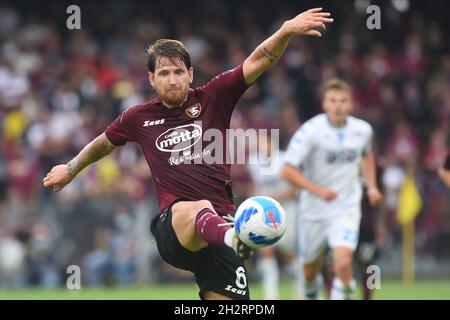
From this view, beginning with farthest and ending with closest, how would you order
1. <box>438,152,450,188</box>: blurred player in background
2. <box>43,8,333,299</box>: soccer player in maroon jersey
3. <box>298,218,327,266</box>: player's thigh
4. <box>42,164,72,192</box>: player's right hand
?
1. <box>298,218,327,266</box>: player's thigh
2. <box>438,152,450,188</box>: blurred player in background
3. <box>42,164,72,192</box>: player's right hand
4. <box>43,8,333,299</box>: soccer player in maroon jersey

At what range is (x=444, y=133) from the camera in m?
18.3

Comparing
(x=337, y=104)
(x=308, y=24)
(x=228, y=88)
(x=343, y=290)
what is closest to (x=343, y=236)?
(x=343, y=290)

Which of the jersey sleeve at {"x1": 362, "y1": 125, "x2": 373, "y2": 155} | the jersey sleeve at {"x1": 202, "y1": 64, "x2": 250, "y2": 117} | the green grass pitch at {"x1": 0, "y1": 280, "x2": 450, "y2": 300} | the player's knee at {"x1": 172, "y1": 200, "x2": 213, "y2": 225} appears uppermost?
the jersey sleeve at {"x1": 202, "y1": 64, "x2": 250, "y2": 117}

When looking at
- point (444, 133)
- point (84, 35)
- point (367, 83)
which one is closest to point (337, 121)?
point (444, 133)

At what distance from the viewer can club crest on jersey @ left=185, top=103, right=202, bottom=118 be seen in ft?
24.3

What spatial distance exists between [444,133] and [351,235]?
8.57 meters

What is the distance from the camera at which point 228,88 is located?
7.43 metres

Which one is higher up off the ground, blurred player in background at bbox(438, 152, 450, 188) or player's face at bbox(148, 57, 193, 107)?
player's face at bbox(148, 57, 193, 107)

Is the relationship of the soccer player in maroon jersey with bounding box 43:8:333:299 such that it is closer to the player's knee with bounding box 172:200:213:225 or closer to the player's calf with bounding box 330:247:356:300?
the player's knee with bounding box 172:200:213:225

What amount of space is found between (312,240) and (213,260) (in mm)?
3621

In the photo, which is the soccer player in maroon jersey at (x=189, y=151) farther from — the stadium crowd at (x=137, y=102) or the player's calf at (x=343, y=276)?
the stadium crowd at (x=137, y=102)

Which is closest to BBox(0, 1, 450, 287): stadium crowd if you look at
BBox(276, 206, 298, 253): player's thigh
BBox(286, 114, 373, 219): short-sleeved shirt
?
BBox(276, 206, 298, 253): player's thigh

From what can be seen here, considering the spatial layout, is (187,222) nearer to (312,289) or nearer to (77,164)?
(77,164)

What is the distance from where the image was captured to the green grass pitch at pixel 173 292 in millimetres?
13578
